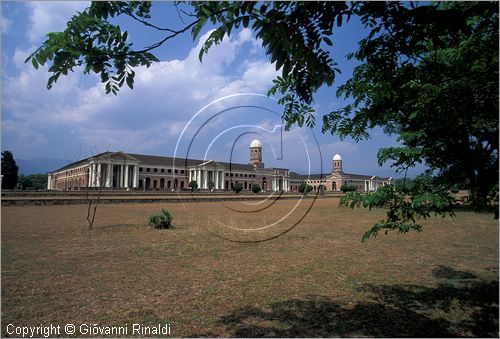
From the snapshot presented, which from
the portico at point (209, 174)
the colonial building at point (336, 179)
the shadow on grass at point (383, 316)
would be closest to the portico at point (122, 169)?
the portico at point (209, 174)

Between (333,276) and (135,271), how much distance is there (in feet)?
17.3

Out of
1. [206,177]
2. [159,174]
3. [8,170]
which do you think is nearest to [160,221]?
[8,170]

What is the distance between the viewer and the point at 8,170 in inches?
2525

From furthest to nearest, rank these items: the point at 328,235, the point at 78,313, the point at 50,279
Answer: the point at 328,235 < the point at 50,279 < the point at 78,313

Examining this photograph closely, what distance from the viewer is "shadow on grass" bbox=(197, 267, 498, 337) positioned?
5.01 metres

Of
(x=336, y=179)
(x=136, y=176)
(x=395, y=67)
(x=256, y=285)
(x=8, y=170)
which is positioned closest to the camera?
(x=395, y=67)

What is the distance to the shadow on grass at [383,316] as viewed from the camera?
501 centimetres

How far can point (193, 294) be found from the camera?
6809 millimetres

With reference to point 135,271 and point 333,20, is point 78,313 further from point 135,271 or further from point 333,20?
point 333,20

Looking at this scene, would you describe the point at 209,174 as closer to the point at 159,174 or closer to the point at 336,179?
the point at 159,174

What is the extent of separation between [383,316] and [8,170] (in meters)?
77.7

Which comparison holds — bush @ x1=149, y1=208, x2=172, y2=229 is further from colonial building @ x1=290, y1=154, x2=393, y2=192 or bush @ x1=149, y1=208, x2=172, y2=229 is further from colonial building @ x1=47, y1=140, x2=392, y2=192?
colonial building @ x1=290, y1=154, x2=393, y2=192

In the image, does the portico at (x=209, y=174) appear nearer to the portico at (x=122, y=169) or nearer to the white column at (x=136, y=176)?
the white column at (x=136, y=176)

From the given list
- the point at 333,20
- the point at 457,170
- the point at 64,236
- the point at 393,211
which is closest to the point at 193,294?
the point at 393,211
